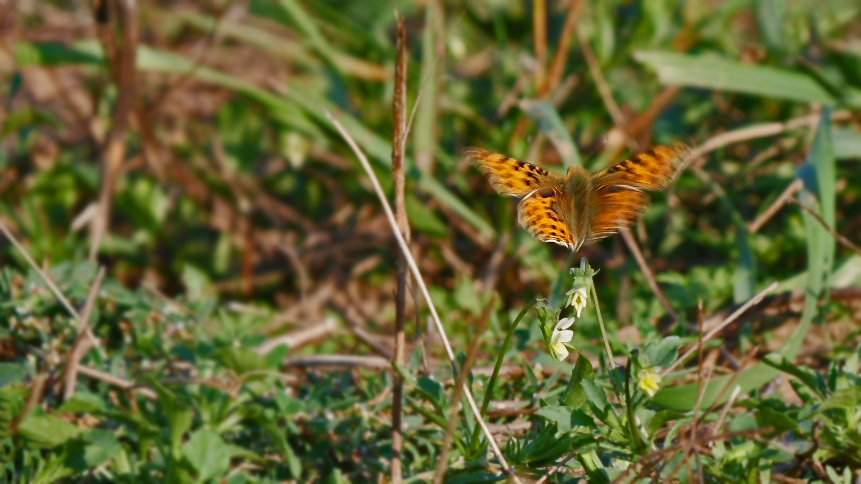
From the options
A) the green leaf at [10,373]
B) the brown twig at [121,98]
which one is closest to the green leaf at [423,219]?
the brown twig at [121,98]

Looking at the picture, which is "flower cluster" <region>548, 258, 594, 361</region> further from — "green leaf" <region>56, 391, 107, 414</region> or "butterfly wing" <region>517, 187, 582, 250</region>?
"green leaf" <region>56, 391, 107, 414</region>

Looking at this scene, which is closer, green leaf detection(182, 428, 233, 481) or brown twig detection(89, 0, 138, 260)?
green leaf detection(182, 428, 233, 481)

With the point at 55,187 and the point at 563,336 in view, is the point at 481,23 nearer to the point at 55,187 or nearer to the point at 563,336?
the point at 55,187

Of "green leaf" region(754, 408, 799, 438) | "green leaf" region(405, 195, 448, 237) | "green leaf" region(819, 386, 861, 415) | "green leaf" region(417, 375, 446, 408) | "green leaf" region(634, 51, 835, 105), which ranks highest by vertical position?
"green leaf" region(634, 51, 835, 105)

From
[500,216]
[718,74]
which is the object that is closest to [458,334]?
[500,216]

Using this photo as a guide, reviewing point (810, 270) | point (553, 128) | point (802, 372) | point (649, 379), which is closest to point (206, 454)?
point (649, 379)

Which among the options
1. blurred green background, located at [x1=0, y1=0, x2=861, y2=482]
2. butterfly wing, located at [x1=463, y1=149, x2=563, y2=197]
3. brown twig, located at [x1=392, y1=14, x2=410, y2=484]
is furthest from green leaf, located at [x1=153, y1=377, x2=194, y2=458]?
butterfly wing, located at [x1=463, y1=149, x2=563, y2=197]
